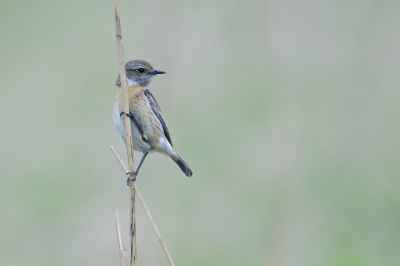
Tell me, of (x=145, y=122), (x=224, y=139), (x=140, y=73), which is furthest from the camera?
(x=224, y=139)

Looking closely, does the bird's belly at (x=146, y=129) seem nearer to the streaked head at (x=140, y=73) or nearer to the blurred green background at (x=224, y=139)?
the streaked head at (x=140, y=73)

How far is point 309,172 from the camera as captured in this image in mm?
6887

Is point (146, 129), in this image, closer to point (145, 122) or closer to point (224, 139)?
point (145, 122)

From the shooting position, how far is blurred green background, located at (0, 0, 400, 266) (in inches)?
233

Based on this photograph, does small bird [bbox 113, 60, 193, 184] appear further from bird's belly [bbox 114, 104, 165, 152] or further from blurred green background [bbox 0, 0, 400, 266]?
blurred green background [bbox 0, 0, 400, 266]

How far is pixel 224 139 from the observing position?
7621mm

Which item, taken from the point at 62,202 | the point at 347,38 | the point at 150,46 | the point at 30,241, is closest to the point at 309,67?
the point at 347,38

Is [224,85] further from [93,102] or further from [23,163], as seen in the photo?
[23,163]

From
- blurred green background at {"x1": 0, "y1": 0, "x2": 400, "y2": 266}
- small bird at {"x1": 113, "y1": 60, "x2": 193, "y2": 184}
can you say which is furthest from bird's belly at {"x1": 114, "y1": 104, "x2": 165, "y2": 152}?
blurred green background at {"x1": 0, "y1": 0, "x2": 400, "y2": 266}

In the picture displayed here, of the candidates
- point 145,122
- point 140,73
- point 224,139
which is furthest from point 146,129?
point 224,139

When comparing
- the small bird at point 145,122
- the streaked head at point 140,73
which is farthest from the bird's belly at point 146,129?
the streaked head at point 140,73

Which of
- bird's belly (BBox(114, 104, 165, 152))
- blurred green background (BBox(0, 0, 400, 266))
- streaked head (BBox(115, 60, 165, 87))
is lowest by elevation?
blurred green background (BBox(0, 0, 400, 266))

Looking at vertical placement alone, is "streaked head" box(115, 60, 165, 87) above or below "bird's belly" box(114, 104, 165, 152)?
above

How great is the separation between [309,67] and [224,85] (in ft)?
5.30
